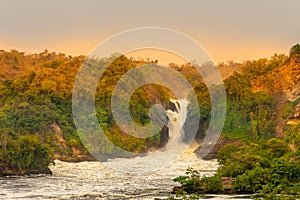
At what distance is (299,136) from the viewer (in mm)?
29969

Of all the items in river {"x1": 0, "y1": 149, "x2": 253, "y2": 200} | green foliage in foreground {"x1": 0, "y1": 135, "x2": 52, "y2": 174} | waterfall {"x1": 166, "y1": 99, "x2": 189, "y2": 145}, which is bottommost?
river {"x1": 0, "y1": 149, "x2": 253, "y2": 200}

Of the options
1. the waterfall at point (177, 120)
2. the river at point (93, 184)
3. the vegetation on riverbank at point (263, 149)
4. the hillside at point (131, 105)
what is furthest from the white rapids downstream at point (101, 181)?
the waterfall at point (177, 120)

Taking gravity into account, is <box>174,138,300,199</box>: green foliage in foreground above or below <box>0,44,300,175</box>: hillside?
below

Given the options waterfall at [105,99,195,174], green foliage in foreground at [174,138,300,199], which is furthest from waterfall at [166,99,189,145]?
green foliage in foreground at [174,138,300,199]

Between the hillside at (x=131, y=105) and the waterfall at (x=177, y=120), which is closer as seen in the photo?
the hillside at (x=131, y=105)

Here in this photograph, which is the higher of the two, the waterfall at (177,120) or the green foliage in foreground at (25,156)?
the waterfall at (177,120)

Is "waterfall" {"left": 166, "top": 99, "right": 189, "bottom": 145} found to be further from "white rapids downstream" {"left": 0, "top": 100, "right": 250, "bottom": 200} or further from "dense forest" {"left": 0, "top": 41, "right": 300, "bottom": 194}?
"white rapids downstream" {"left": 0, "top": 100, "right": 250, "bottom": 200}

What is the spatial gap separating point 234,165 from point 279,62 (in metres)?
35.9

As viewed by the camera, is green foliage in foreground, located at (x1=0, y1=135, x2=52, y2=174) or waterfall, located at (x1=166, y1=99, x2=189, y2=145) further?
waterfall, located at (x1=166, y1=99, x2=189, y2=145)

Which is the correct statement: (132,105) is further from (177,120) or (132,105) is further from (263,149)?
(263,149)

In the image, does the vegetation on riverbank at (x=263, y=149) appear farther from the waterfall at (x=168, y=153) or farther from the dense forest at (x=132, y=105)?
the waterfall at (x=168, y=153)

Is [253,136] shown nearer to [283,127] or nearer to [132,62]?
[283,127]

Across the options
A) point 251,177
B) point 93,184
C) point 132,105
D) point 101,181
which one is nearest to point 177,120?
point 132,105

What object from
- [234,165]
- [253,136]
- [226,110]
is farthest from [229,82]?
[234,165]
